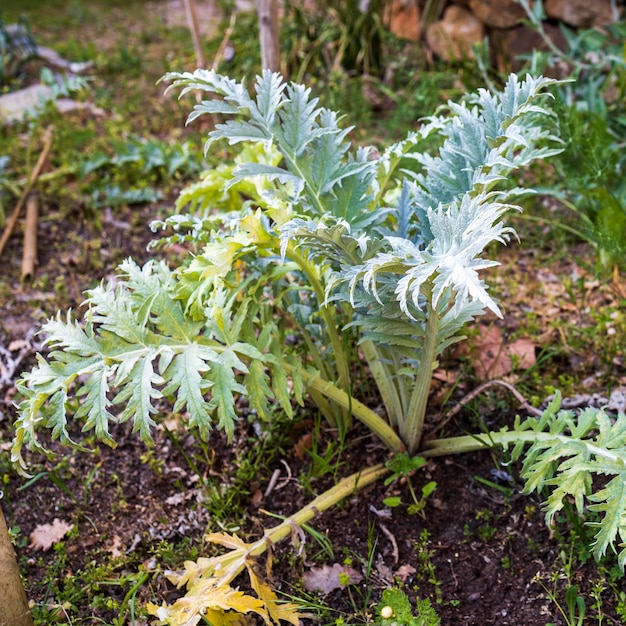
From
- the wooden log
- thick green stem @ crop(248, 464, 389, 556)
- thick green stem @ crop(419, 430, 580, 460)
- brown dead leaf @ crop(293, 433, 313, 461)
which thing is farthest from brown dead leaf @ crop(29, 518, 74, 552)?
thick green stem @ crop(419, 430, 580, 460)

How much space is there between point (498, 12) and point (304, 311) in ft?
9.39

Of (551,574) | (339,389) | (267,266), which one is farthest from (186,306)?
(551,574)

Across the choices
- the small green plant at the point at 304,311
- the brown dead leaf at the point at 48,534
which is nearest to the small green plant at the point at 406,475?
the small green plant at the point at 304,311

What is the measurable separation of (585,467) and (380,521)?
0.70 meters

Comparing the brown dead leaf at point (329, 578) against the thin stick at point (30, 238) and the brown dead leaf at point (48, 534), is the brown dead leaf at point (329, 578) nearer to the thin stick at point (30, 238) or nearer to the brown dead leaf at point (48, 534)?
the brown dead leaf at point (48, 534)

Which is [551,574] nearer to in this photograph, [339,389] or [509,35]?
[339,389]

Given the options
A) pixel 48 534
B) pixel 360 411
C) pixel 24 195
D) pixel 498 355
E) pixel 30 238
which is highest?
pixel 24 195

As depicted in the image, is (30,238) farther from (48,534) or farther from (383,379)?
(383,379)

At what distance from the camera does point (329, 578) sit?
2.12m

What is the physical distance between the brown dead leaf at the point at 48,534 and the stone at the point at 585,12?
3.62m

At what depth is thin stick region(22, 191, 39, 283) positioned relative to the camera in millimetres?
3346

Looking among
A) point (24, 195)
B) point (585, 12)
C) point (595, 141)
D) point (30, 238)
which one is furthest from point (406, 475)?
point (585, 12)

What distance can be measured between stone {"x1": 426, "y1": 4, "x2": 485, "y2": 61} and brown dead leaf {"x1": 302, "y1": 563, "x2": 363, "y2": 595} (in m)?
3.25

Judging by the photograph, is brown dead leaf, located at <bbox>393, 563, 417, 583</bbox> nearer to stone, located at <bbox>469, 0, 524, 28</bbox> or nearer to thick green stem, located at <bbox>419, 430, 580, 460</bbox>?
thick green stem, located at <bbox>419, 430, 580, 460</bbox>
